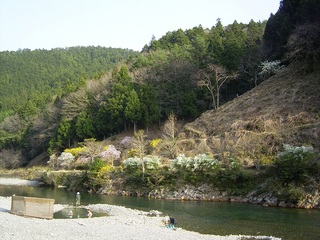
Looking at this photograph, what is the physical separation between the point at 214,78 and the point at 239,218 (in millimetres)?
36835

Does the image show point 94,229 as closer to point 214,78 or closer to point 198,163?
point 198,163

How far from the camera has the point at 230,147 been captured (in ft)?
123

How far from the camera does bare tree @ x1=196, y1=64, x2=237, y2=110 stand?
→ 55.1 metres

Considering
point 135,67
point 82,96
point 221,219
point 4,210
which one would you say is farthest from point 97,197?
point 135,67

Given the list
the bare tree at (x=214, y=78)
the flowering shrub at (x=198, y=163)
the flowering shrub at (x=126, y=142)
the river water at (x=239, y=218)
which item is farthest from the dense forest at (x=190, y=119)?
the river water at (x=239, y=218)

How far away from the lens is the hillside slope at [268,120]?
35906 millimetres

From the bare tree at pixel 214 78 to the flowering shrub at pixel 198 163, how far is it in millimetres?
19887

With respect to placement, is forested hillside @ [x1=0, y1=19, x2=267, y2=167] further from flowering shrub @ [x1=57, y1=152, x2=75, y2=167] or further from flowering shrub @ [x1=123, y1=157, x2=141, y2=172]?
flowering shrub @ [x1=123, y1=157, x2=141, y2=172]

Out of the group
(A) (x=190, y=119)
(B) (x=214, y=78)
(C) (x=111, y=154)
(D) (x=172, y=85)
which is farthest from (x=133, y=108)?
(B) (x=214, y=78)

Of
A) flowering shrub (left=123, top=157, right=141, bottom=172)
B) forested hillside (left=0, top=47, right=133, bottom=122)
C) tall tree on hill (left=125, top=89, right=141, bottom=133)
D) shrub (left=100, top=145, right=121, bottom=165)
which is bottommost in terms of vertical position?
flowering shrub (left=123, top=157, right=141, bottom=172)

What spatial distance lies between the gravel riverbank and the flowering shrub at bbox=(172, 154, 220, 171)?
1137 centimetres

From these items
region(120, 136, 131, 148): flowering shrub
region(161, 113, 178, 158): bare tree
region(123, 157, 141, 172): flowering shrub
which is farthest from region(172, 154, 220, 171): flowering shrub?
region(120, 136, 131, 148): flowering shrub

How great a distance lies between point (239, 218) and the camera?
76.6 ft

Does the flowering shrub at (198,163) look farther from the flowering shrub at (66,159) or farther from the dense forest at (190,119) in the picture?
the flowering shrub at (66,159)
